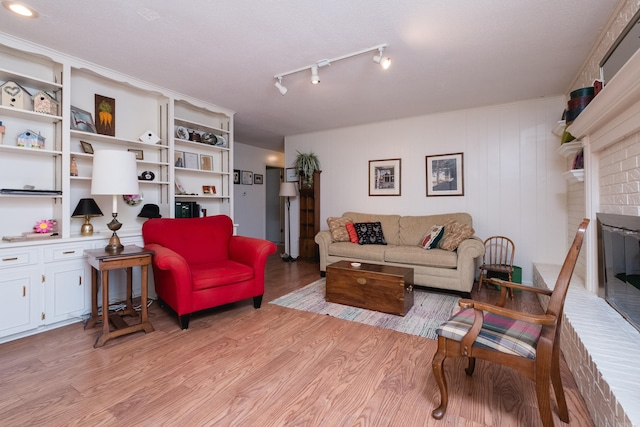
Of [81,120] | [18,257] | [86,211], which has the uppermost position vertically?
[81,120]

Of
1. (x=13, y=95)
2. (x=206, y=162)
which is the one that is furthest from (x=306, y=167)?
(x=13, y=95)

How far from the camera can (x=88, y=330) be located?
245cm

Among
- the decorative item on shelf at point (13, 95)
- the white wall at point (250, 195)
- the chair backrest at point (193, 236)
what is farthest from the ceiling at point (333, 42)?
the white wall at point (250, 195)

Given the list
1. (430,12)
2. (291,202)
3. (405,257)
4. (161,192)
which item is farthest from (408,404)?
(291,202)

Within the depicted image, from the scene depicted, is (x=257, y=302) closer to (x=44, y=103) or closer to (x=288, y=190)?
(x=44, y=103)

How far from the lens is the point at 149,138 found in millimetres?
3262

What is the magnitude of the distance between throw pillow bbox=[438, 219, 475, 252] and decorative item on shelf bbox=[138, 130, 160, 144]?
3.59 metres

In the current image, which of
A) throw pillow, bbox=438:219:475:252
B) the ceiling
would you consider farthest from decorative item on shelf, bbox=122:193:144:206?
throw pillow, bbox=438:219:475:252

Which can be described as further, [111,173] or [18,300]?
[111,173]

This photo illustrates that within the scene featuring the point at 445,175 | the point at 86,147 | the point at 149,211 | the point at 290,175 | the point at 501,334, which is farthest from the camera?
the point at 290,175

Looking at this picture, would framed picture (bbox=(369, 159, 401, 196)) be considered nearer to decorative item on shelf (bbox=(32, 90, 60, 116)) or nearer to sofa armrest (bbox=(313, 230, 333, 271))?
sofa armrest (bbox=(313, 230, 333, 271))

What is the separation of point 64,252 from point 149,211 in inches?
34.3

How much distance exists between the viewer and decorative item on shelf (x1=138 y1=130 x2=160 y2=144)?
10.6 feet

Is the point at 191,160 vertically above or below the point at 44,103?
below
